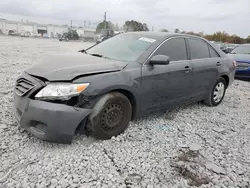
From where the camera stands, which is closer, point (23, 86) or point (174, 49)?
point (23, 86)

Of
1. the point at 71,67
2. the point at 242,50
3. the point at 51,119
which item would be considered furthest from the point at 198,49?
the point at 242,50

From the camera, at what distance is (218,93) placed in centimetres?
491

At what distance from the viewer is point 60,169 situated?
240cm

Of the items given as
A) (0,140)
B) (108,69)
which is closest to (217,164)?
(108,69)

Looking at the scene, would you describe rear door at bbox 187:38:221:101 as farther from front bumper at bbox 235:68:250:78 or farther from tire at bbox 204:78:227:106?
front bumper at bbox 235:68:250:78

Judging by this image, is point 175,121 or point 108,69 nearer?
point 108,69

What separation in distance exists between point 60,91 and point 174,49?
2.20 m

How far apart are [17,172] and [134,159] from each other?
1309mm

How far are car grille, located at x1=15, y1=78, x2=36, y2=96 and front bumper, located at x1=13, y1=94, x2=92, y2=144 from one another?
0.11 meters

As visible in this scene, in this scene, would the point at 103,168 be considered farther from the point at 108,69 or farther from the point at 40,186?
the point at 108,69

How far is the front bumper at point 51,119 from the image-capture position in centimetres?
253

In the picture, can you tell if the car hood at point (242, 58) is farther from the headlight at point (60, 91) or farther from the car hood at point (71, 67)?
the headlight at point (60, 91)

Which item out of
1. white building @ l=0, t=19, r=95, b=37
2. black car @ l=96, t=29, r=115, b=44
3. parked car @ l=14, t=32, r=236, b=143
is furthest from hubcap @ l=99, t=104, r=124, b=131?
white building @ l=0, t=19, r=95, b=37

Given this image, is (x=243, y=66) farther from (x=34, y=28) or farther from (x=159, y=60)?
(x=34, y=28)
